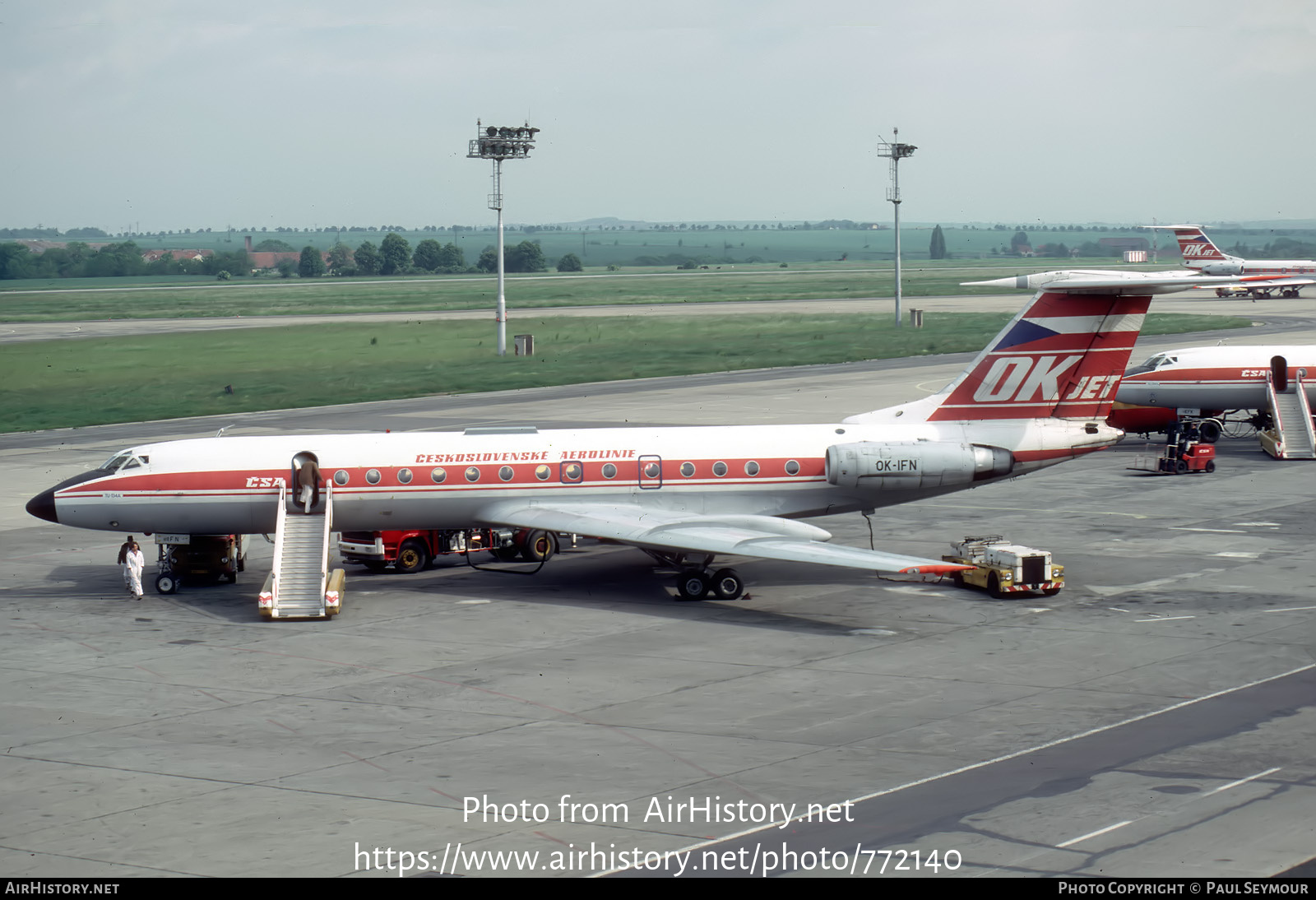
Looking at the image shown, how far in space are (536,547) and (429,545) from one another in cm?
274

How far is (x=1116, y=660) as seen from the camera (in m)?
26.6

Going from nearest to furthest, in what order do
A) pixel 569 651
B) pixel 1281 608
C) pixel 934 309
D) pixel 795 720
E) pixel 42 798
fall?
pixel 42 798, pixel 795 720, pixel 569 651, pixel 1281 608, pixel 934 309

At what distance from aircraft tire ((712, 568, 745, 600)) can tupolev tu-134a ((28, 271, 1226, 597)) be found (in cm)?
94

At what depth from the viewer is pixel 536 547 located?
3706 cm

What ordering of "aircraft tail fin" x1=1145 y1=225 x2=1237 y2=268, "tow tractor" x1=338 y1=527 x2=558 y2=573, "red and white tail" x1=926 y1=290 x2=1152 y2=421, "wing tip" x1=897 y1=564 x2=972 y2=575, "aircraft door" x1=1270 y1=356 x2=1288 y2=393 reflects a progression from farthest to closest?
"aircraft tail fin" x1=1145 y1=225 x2=1237 y2=268
"aircraft door" x1=1270 y1=356 x2=1288 y2=393
"tow tractor" x1=338 y1=527 x2=558 y2=573
"red and white tail" x1=926 y1=290 x2=1152 y2=421
"wing tip" x1=897 y1=564 x2=972 y2=575

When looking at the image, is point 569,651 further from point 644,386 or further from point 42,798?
point 644,386

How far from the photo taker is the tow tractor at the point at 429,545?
36.3 metres

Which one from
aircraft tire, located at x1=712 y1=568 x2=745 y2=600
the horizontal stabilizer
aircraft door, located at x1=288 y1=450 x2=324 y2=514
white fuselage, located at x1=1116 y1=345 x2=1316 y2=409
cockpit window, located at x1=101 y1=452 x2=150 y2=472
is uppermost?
the horizontal stabilizer

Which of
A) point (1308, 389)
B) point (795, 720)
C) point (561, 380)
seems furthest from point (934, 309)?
point (795, 720)

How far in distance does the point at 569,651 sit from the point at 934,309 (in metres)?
121

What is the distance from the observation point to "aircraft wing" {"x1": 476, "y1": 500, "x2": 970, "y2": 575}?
2970 centimetres

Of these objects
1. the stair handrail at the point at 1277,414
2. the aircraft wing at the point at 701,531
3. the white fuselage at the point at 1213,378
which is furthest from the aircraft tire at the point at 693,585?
the stair handrail at the point at 1277,414

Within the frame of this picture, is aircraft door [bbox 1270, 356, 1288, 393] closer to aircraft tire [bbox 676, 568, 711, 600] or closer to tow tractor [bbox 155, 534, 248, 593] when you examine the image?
aircraft tire [bbox 676, 568, 711, 600]

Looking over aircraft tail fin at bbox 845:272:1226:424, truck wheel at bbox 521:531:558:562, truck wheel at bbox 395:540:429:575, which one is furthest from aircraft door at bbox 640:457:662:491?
aircraft tail fin at bbox 845:272:1226:424
